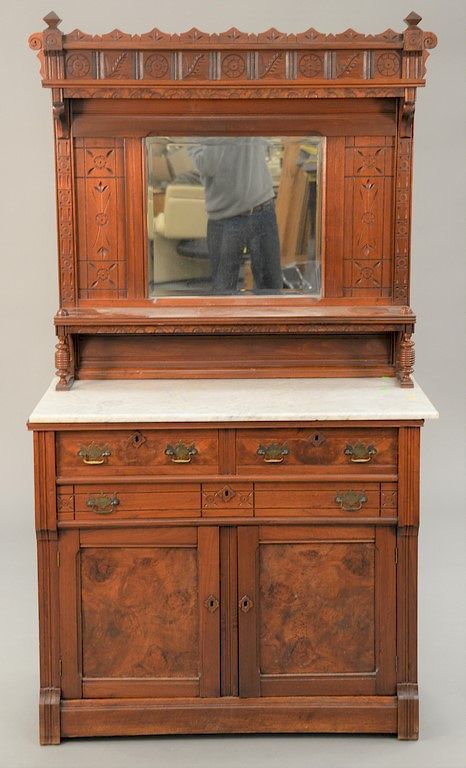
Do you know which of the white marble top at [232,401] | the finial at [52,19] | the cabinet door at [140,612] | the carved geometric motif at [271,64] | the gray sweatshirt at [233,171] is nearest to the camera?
the white marble top at [232,401]

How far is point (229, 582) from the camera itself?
4.89 meters

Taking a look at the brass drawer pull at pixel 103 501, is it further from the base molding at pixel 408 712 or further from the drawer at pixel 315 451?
the base molding at pixel 408 712

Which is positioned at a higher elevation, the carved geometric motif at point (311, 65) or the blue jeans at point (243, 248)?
the carved geometric motif at point (311, 65)

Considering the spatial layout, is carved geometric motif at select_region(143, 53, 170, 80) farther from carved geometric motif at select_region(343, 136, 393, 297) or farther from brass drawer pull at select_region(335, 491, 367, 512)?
brass drawer pull at select_region(335, 491, 367, 512)

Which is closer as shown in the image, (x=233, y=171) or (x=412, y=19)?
(x=412, y=19)

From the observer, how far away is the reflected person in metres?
5.19

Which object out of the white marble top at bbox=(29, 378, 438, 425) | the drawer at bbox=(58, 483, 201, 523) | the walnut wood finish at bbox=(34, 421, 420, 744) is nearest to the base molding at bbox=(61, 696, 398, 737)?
the walnut wood finish at bbox=(34, 421, 420, 744)

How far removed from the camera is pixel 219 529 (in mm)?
4859

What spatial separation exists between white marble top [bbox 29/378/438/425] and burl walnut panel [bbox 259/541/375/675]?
0.45 meters

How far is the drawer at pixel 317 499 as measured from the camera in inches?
191

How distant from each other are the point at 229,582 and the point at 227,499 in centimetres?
28

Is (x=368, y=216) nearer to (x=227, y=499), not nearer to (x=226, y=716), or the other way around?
(x=227, y=499)

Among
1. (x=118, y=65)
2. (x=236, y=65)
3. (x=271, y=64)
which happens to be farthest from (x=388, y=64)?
(x=118, y=65)

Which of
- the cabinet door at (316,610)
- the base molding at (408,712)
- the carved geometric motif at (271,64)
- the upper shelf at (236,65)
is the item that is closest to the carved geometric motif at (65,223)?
the upper shelf at (236,65)
